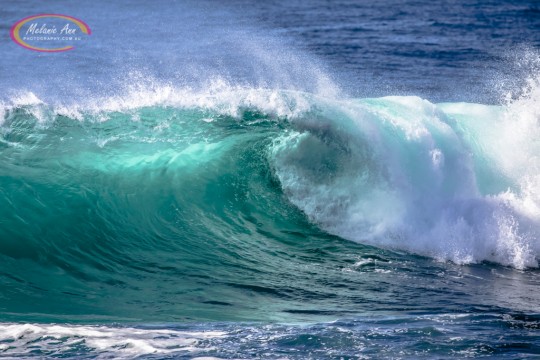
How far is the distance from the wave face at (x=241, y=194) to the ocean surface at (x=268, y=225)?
0.03 m

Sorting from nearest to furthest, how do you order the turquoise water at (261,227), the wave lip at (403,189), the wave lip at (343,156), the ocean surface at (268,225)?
1. the ocean surface at (268,225)
2. the turquoise water at (261,227)
3. the wave lip at (403,189)
4. the wave lip at (343,156)

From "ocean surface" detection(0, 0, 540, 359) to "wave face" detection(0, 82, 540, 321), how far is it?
1.0 inches

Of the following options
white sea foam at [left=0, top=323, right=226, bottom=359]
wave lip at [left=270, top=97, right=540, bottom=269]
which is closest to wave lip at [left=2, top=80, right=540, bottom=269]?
wave lip at [left=270, top=97, right=540, bottom=269]

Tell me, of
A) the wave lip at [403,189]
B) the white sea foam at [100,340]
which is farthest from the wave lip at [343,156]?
the white sea foam at [100,340]

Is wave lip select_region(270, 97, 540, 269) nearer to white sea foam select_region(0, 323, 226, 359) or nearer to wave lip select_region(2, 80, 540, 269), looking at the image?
wave lip select_region(2, 80, 540, 269)

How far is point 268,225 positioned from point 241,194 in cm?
75

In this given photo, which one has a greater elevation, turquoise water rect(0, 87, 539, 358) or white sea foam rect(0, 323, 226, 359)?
turquoise water rect(0, 87, 539, 358)

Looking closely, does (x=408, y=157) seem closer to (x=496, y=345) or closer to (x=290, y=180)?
(x=290, y=180)

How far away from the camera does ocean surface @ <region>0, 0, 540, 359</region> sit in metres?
6.55

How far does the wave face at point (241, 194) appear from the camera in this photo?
8.39 metres

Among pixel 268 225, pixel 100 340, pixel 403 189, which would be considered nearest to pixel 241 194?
pixel 268 225

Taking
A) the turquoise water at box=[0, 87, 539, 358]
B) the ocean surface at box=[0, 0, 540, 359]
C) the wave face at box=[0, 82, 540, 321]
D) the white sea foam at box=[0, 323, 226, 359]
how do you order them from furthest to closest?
the wave face at box=[0, 82, 540, 321] < the turquoise water at box=[0, 87, 539, 358] < the ocean surface at box=[0, 0, 540, 359] < the white sea foam at box=[0, 323, 226, 359]

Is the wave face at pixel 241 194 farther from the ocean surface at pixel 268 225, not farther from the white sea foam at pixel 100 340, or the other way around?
the white sea foam at pixel 100 340

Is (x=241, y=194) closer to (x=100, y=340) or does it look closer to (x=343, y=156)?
(x=343, y=156)
